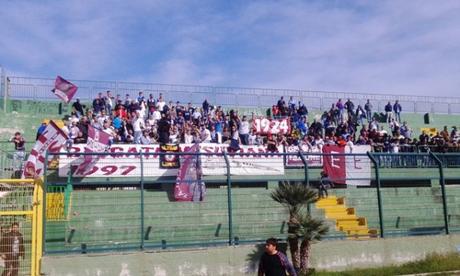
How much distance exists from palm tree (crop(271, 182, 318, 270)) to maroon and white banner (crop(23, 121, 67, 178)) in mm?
6120

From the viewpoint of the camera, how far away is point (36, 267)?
1290 cm

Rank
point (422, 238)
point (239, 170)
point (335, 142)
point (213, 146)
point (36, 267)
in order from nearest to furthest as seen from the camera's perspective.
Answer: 1. point (36, 267)
2. point (422, 238)
3. point (239, 170)
4. point (213, 146)
5. point (335, 142)

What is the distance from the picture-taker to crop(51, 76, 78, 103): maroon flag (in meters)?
26.1

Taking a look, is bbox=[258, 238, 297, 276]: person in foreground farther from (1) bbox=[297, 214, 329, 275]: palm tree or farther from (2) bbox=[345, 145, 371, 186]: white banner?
(2) bbox=[345, 145, 371, 186]: white banner

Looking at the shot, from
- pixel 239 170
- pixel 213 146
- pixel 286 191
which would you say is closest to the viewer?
pixel 286 191

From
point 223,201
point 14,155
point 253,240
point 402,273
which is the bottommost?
point 402,273

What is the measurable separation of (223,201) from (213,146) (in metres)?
7.97

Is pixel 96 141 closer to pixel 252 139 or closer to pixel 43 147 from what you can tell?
pixel 43 147

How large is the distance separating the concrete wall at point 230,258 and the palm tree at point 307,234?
0.79 meters

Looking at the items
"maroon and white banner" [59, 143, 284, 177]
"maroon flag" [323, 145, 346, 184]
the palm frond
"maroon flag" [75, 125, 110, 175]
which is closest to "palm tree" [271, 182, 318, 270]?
the palm frond

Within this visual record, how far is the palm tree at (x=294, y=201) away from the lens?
1432cm

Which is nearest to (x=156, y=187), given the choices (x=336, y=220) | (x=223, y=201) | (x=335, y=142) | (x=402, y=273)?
(x=223, y=201)

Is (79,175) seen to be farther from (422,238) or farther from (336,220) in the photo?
(422,238)

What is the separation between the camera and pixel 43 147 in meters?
15.8
